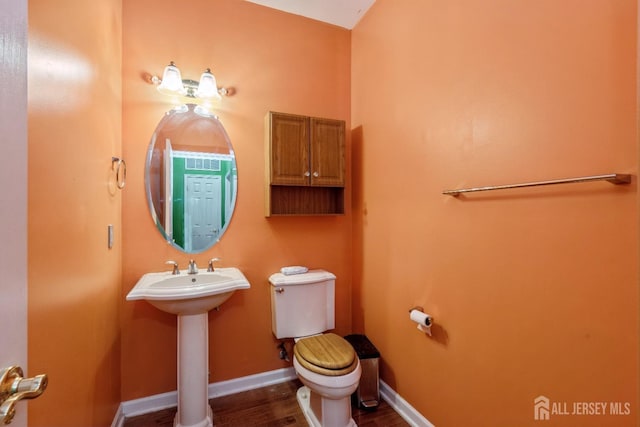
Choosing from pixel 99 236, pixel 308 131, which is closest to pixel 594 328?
pixel 308 131

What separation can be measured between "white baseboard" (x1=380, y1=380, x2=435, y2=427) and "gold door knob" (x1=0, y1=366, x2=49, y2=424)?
1.79 metres

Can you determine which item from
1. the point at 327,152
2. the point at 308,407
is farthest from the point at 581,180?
the point at 308,407

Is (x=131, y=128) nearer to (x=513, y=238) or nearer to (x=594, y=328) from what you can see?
(x=513, y=238)

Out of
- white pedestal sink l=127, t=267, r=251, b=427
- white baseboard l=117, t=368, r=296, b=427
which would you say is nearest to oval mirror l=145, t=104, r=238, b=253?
white pedestal sink l=127, t=267, r=251, b=427

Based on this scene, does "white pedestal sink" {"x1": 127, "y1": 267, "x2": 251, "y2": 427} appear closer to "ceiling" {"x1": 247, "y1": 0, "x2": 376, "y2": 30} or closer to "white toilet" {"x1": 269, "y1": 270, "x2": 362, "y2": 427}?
"white toilet" {"x1": 269, "y1": 270, "x2": 362, "y2": 427}

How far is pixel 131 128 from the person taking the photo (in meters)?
1.81

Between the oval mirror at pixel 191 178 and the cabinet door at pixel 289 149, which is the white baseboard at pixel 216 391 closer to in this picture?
the oval mirror at pixel 191 178

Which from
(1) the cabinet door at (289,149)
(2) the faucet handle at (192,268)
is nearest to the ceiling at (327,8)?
(1) the cabinet door at (289,149)

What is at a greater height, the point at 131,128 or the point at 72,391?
the point at 131,128

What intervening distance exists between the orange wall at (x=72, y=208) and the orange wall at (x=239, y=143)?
0.21m

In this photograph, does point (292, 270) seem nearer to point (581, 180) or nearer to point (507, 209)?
point (507, 209)

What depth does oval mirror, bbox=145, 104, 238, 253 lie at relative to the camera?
1.89 m

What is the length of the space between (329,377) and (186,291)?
869 millimetres

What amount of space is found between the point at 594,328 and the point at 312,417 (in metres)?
1.50
